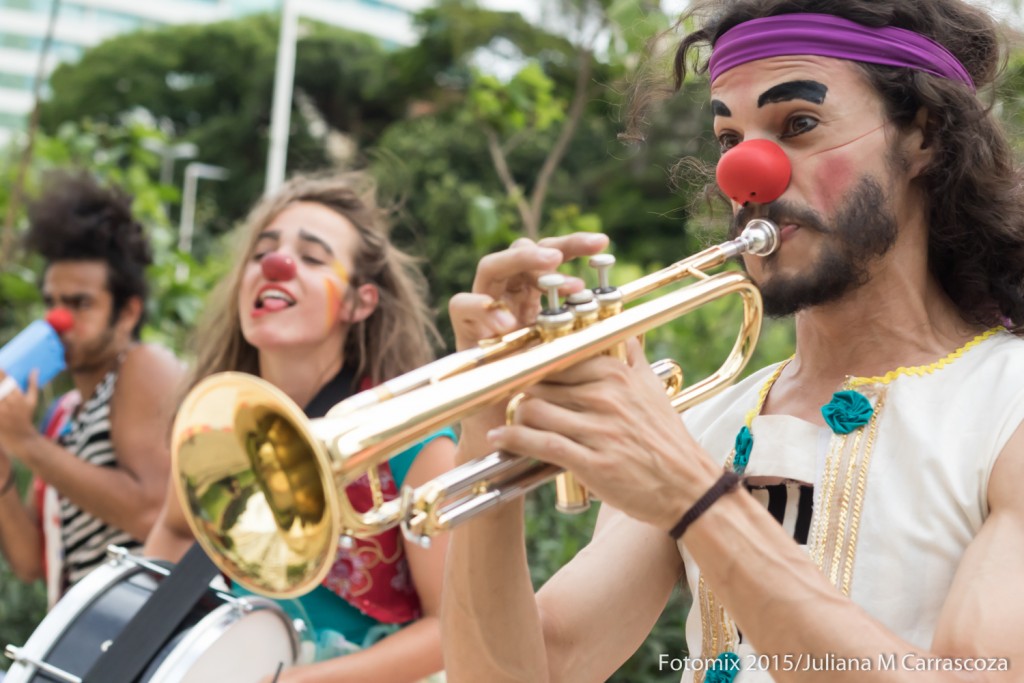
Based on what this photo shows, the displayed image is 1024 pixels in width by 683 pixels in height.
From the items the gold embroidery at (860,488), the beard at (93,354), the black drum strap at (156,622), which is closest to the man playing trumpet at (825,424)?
the gold embroidery at (860,488)

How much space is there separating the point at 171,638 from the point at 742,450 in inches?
57.1

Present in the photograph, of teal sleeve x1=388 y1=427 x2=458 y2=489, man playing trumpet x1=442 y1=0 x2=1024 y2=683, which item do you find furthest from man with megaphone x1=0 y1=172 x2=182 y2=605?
man playing trumpet x1=442 y1=0 x2=1024 y2=683

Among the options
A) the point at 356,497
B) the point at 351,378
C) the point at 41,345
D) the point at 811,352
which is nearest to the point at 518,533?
the point at 811,352

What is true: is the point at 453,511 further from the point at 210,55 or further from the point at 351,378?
the point at 210,55

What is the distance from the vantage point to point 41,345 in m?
4.18

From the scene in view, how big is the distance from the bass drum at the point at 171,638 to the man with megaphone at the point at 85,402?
1091 millimetres

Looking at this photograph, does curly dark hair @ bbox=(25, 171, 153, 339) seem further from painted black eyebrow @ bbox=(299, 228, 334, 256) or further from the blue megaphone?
painted black eyebrow @ bbox=(299, 228, 334, 256)

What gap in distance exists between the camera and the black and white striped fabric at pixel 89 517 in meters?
4.10

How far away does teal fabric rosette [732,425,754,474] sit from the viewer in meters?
1.98

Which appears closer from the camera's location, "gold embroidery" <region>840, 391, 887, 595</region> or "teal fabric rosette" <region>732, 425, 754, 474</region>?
"gold embroidery" <region>840, 391, 887, 595</region>

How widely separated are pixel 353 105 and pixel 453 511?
37665mm

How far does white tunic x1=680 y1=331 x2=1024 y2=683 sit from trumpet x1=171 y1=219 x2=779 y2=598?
416mm

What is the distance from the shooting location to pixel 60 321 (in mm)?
4332

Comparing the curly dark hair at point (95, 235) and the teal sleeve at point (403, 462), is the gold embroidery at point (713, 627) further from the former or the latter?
the curly dark hair at point (95, 235)
